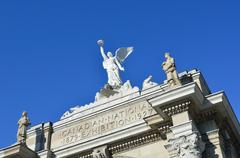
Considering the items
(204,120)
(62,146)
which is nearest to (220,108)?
(204,120)

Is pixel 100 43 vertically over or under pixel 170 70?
over

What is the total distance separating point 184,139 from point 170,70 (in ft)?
10.8

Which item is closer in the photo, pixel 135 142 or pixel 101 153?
pixel 135 142

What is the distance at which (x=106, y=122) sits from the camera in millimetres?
18844

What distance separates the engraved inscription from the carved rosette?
10.8ft

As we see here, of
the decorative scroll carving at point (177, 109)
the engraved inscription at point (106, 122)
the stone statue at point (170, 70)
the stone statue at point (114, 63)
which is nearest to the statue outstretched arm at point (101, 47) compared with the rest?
the stone statue at point (114, 63)

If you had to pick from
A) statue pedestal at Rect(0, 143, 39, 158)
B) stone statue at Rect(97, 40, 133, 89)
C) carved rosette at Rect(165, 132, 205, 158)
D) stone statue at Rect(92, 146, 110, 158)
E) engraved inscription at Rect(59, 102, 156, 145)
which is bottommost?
carved rosette at Rect(165, 132, 205, 158)

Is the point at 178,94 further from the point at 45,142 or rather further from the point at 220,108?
the point at 45,142

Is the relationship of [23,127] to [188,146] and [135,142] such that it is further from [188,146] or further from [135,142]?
[188,146]

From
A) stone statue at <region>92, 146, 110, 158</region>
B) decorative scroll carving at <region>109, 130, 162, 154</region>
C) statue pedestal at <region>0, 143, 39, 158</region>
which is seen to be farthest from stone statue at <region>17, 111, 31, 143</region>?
decorative scroll carving at <region>109, 130, 162, 154</region>

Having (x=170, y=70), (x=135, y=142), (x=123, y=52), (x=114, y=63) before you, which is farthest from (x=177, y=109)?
(x=123, y=52)

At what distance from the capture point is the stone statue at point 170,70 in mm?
16375

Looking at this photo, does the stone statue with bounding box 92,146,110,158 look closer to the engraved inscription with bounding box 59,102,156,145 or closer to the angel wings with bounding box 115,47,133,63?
the engraved inscription with bounding box 59,102,156,145

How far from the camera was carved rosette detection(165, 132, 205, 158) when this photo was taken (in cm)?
1431
